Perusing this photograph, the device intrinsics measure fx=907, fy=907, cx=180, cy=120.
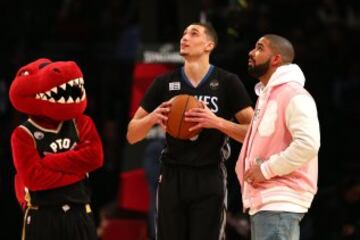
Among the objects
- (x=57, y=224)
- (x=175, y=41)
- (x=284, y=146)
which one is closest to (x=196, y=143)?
(x=284, y=146)

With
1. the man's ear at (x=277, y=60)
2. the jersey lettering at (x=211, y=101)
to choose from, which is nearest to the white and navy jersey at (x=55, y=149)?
the jersey lettering at (x=211, y=101)

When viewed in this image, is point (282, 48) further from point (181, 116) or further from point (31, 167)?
→ point (31, 167)

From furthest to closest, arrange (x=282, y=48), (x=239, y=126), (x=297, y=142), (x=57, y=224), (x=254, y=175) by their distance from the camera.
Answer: (x=239, y=126) → (x=57, y=224) → (x=282, y=48) → (x=254, y=175) → (x=297, y=142)

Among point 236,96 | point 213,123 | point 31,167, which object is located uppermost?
point 236,96

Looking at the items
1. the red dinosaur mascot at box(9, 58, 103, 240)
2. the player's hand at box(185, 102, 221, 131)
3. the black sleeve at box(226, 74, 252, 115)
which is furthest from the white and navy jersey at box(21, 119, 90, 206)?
the black sleeve at box(226, 74, 252, 115)

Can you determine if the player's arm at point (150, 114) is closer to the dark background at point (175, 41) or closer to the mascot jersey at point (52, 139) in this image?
the mascot jersey at point (52, 139)

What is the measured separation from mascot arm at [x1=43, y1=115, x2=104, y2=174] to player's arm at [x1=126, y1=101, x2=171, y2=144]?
0.28 metres

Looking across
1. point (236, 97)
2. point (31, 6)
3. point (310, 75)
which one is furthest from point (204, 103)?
point (31, 6)

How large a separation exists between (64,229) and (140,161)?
321 centimetres

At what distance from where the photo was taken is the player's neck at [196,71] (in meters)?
5.90

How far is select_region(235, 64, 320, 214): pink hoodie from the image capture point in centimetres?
505

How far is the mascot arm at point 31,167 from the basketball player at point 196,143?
0.65 m

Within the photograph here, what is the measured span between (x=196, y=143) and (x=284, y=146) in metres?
0.78

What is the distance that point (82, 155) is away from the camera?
18.3ft
